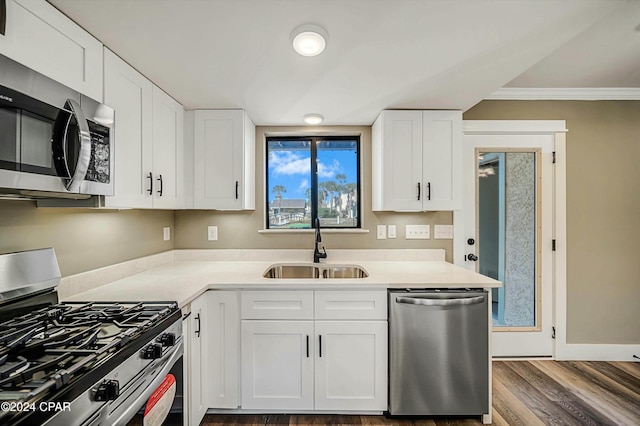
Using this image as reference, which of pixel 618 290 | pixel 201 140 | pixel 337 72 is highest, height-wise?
pixel 337 72

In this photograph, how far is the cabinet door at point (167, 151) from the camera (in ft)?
6.11

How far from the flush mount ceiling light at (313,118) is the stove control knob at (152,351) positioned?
1.88 metres

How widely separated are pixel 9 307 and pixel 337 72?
1.85 meters

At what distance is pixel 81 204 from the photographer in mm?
1341

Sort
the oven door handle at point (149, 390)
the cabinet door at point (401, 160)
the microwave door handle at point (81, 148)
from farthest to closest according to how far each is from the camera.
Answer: the cabinet door at point (401, 160), the microwave door handle at point (81, 148), the oven door handle at point (149, 390)

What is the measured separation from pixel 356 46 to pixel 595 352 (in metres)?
3.31

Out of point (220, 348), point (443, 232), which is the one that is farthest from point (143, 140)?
point (443, 232)

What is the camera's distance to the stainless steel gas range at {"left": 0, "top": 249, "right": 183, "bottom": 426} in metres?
0.74

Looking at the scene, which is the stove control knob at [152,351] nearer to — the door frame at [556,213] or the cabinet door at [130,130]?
the cabinet door at [130,130]

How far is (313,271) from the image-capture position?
253 centimetres

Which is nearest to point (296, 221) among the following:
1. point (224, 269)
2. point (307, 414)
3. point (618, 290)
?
point (224, 269)

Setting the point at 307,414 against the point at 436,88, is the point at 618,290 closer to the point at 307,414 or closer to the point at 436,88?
the point at 436,88

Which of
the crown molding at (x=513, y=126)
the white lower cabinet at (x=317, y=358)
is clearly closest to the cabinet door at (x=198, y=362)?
the white lower cabinet at (x=317, y=358)

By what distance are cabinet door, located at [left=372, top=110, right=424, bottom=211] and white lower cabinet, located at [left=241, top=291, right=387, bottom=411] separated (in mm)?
803
